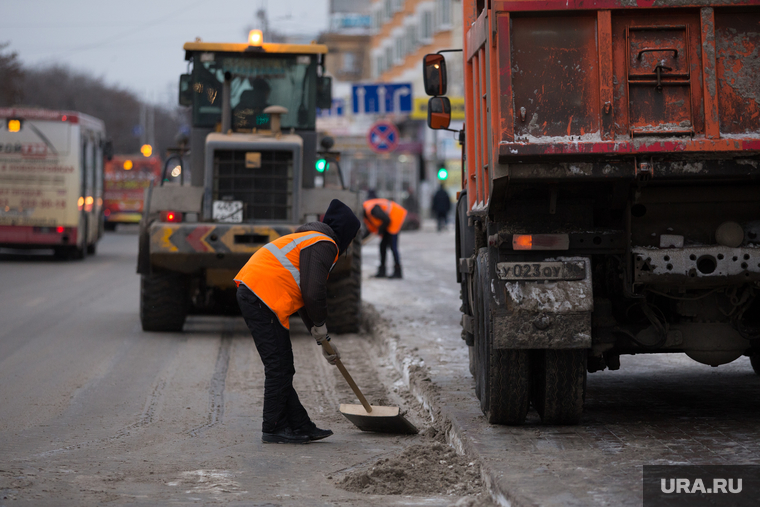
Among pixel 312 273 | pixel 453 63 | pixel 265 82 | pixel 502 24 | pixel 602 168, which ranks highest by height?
pixel 453 63

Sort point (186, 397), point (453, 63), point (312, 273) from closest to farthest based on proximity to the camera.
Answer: point (312, 273) < point (186, 397) < point (453, 63)

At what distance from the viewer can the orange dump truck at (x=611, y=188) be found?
201 inches

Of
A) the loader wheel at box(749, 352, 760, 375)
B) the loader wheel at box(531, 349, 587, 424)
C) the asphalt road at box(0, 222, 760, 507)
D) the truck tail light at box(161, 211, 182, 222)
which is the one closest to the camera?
the asphalt road at box(0, 222, 760, 507)

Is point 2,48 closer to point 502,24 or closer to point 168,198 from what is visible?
point 168,198

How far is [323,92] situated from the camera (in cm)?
1163

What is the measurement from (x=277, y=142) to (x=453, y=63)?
34427 millimetres

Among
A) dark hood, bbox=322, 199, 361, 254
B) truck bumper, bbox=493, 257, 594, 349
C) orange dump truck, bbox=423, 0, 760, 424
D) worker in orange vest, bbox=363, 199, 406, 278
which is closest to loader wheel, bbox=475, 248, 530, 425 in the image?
orange dump truck, bbox=423, 0, 760, 424

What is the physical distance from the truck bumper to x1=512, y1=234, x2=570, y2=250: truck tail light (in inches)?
4.1

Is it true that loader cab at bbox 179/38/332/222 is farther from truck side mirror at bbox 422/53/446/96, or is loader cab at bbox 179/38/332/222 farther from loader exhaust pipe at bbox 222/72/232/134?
truck side mirror at bbox 422/53/446/96

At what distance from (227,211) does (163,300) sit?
121 centimetres

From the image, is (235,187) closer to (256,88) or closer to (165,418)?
(256,88)

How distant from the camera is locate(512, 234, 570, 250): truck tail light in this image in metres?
5.42

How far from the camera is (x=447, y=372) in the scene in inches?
311

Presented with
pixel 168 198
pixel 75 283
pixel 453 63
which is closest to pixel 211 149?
pixel 168 198
